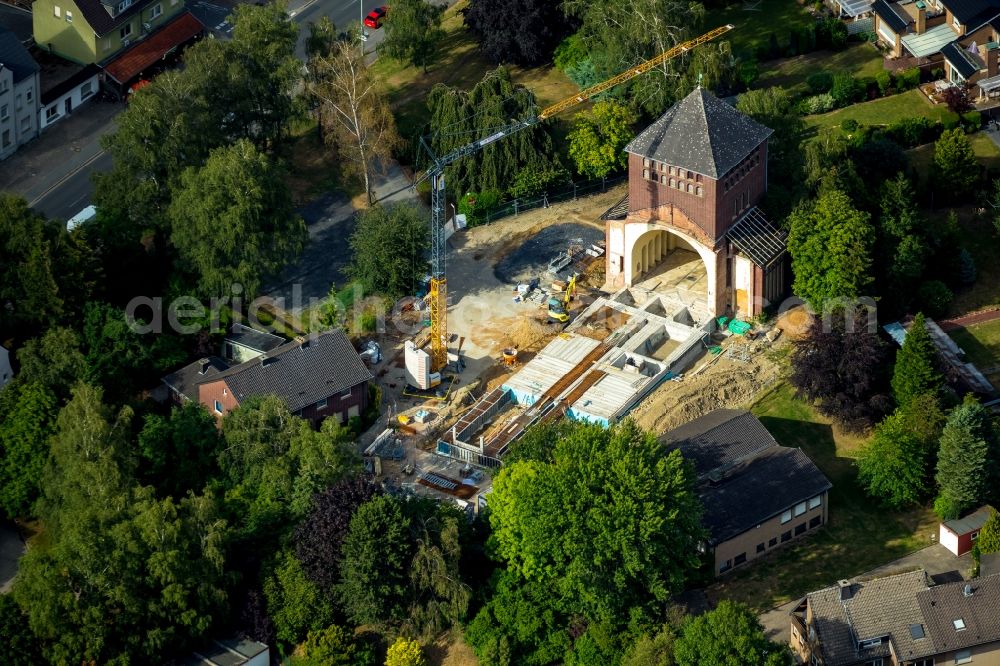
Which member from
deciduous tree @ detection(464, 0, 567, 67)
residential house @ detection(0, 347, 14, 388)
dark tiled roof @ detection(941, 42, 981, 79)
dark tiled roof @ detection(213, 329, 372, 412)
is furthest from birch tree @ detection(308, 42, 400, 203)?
dark tiled roof @ detection(941, 42, 981, 79)

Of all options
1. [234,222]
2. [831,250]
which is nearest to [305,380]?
[234,222]

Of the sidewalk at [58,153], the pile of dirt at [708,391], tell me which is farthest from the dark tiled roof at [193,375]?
the pile of dirt at [708,391]

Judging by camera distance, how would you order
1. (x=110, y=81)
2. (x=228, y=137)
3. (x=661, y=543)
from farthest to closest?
(x=110, y=81) → (x=228, y=137) → (x=661, y=543)

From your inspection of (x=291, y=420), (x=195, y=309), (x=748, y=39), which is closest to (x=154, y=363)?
(x=195, y=309)

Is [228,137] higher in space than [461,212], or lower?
higher

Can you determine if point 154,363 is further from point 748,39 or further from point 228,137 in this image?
point 748,39

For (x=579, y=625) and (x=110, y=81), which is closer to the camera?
(x=579, y=625)
